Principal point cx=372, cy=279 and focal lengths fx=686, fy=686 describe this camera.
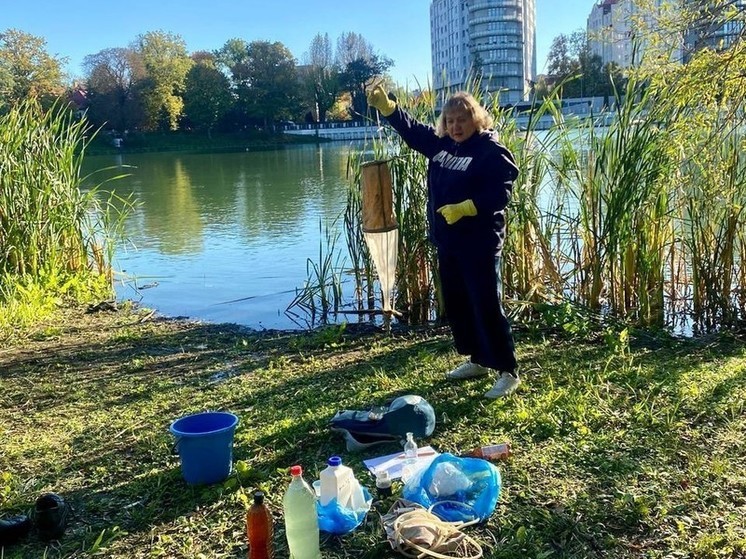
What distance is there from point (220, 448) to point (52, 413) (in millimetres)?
1371

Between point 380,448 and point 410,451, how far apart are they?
0.24m

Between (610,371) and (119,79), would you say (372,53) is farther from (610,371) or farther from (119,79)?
(610,371)

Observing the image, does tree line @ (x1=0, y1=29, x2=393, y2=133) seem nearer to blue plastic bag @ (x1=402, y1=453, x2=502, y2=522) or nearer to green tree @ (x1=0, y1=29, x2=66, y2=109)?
green tree @ (x1=0, y1=29, x2=66, y2=109)

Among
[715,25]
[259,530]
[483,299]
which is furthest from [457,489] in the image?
[715,25]

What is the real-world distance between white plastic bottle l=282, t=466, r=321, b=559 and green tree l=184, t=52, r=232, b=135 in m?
57.1

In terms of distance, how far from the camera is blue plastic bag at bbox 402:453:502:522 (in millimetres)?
2316

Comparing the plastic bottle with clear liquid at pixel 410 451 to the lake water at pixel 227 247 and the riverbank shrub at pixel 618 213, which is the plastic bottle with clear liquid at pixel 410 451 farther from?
the lake water at pixel 227 247

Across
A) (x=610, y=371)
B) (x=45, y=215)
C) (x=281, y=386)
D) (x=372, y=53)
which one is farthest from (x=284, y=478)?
(x=372, y=53)

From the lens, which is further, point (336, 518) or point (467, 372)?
point (467, 372)

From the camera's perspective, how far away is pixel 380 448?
2.94m

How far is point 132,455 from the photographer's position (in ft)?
9.62

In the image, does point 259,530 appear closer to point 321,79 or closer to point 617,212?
point 617,212

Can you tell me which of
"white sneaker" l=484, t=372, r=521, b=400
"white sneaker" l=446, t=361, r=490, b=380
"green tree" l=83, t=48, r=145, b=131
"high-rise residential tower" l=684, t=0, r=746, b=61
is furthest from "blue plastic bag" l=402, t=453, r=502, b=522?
"green tree" l=83, t=48, r=145, b=131

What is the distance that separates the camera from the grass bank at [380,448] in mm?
2254
